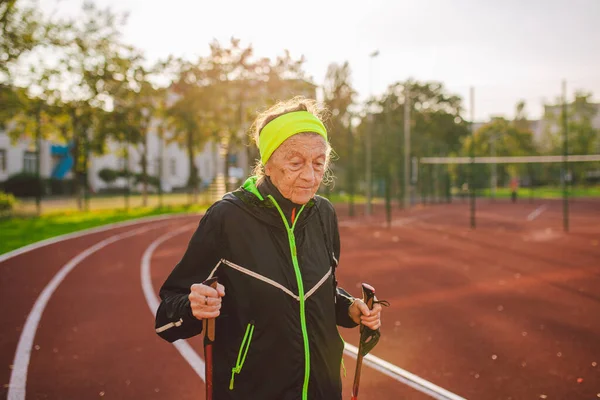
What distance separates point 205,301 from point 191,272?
21 centimetres

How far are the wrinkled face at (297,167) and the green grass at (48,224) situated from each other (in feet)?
36.9

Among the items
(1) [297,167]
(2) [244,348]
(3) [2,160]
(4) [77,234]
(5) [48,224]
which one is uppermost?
(3) [2,160]

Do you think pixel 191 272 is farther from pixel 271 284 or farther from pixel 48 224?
pixel 48 224

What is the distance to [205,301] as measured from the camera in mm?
1902

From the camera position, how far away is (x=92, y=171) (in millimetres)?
46594

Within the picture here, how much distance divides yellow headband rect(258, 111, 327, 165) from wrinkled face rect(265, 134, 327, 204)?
3 cm

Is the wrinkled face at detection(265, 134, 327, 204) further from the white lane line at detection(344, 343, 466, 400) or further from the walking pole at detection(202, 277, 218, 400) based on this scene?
the white lane line at detection(344, 343, 466, 400)

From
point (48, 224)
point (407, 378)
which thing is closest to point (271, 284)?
point (407, 378)

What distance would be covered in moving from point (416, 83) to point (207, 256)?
61.0 m

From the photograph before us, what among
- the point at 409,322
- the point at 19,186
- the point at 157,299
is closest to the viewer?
the point at 409,322

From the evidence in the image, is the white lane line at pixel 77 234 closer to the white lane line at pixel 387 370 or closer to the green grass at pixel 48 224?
the green grass at pixel 48 224

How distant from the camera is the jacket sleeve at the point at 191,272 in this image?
205cm

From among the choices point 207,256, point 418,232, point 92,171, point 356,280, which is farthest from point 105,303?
point 92,171

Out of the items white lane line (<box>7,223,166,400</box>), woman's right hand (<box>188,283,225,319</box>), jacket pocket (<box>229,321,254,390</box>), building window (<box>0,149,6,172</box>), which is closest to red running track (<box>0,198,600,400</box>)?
white lane line (<box>7,223,166,400</box>)
